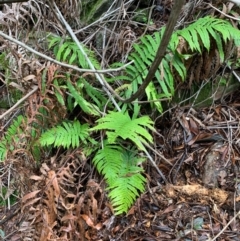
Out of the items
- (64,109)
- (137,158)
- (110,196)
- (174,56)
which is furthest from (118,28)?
(110,196)

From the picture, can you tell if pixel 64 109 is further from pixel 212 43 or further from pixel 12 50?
pixel 212 43

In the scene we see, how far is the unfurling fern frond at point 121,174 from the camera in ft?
8.95

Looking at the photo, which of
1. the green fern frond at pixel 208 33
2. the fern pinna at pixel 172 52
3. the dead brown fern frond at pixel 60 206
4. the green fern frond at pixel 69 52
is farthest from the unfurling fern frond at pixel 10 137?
the green fern frond at pixel 208 33

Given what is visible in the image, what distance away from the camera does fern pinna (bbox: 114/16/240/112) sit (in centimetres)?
303

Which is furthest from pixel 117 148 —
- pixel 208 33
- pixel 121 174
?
pixel 208 33

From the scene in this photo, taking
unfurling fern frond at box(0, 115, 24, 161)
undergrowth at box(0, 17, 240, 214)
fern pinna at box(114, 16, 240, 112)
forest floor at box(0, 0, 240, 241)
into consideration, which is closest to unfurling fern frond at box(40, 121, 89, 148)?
undergrowth at box(0, 17, 240, 214)

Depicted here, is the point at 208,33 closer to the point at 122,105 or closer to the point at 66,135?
the point at 122,105

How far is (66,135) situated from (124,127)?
52cm

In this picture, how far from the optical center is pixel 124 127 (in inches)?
110

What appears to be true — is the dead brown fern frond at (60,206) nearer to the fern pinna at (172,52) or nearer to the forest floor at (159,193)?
the forest floor at (159,193)

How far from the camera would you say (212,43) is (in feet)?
10.5

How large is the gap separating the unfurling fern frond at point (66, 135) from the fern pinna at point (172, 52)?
0.46 metres

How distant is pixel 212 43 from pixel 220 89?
0.46 meters

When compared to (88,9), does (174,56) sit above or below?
below
